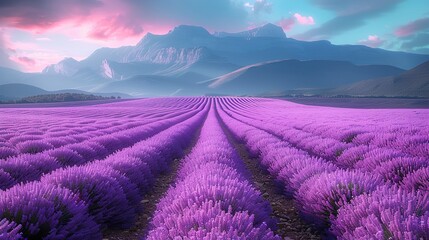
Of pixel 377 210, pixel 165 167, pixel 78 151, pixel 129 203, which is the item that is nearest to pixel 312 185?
pixel 377 210

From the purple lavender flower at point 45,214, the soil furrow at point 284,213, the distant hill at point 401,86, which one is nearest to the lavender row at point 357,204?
the soil furrow at point 284,213

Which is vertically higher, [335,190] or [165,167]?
[335,190]

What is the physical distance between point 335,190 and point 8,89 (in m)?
230

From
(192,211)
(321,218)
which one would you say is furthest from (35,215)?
(321,218)

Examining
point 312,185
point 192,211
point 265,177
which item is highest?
point 192,211

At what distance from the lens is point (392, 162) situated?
4.94 meters

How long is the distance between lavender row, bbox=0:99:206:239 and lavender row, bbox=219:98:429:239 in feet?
8.67

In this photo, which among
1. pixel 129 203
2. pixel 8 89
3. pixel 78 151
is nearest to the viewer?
pixel 129 203

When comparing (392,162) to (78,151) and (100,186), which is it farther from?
(78,151)

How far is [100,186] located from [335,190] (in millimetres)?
3220

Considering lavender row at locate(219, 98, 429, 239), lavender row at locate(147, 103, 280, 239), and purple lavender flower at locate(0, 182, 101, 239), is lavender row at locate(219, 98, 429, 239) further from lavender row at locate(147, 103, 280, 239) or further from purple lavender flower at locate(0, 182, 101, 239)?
purple lavender flower at locate(0, 182, 101, 239)

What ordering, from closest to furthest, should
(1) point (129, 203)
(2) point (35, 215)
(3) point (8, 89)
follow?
1. (2) point (35, 215)
2. (1) point (129, 203)
3. (3) point (8, 89)

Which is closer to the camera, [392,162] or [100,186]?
[100,186]

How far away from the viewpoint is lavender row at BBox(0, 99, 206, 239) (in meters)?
2.73
